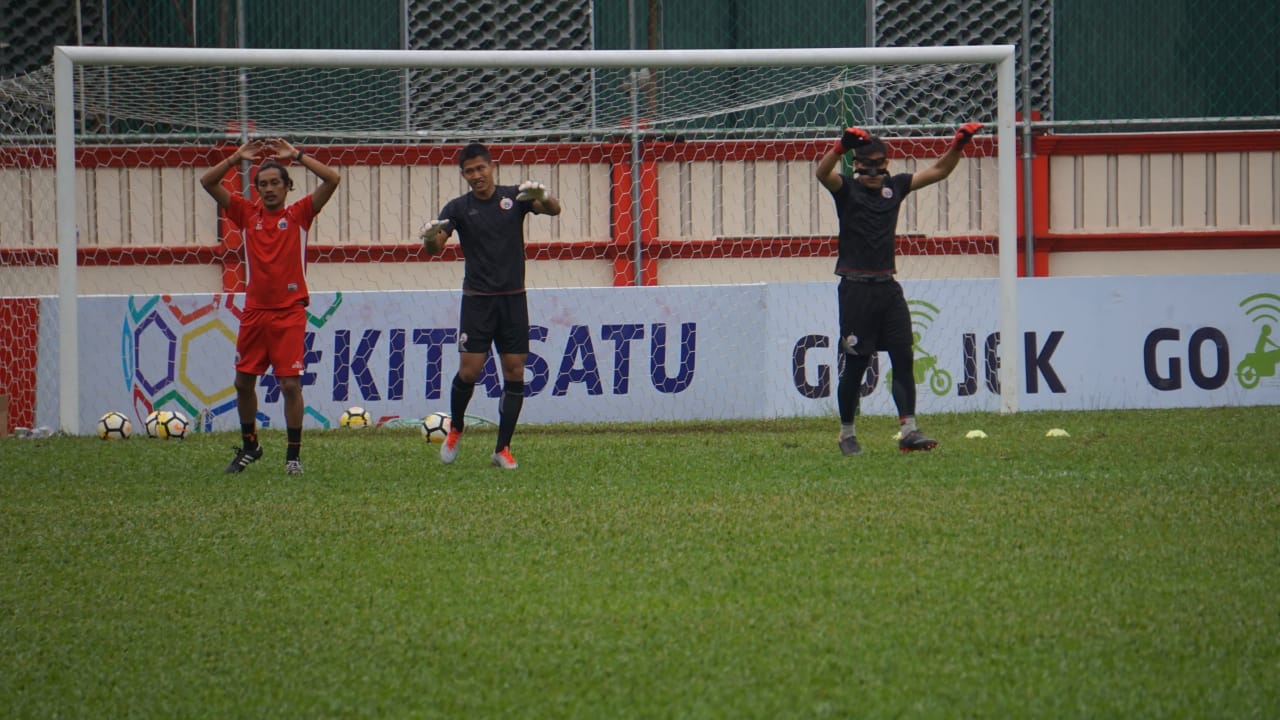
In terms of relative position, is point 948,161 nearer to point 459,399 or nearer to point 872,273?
point 872,273

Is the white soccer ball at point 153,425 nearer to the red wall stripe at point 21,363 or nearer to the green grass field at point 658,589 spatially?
the red wall stripe at point 21,363

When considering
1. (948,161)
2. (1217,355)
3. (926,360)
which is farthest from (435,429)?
(1217,355)

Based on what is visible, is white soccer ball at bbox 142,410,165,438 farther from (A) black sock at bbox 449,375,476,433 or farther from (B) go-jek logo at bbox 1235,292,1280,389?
(B) go-jek logo at bbox 1235,292,1280,389

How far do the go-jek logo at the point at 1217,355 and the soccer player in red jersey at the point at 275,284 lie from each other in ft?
22.0

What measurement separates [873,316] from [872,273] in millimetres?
241

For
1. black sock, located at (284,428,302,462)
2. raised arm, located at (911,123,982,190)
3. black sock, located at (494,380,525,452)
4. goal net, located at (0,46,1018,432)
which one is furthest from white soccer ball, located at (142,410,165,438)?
raised arm, located at (911,123,982,190)

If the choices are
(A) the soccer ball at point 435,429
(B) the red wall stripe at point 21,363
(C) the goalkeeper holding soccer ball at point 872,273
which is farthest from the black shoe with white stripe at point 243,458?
(B) the red wall stripe at point 21,363

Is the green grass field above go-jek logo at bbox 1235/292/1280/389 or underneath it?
underneath

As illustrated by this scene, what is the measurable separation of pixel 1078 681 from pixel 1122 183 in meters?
12.0

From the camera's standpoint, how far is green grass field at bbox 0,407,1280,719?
135 inches

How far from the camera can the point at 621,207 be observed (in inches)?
552

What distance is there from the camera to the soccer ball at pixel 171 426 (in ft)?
32.7

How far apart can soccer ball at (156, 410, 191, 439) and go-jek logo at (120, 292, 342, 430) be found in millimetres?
830

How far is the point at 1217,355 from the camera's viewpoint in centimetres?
1137
